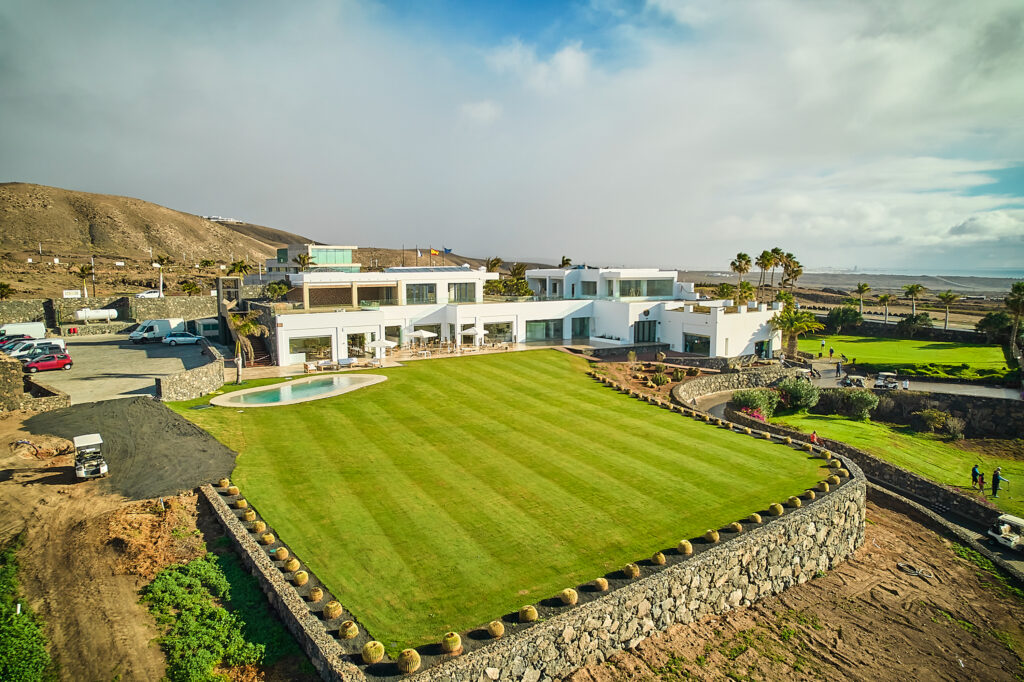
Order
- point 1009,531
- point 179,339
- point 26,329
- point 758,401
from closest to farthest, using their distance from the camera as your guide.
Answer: point 1009,531, point 758,401, point 179,339, point 26,329

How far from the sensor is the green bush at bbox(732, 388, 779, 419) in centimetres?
3588

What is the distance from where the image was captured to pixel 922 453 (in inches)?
1275

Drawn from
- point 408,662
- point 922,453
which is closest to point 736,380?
point 922,453

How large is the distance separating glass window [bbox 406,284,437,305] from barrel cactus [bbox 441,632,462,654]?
3782 cm

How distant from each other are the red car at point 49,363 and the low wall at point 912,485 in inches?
1707

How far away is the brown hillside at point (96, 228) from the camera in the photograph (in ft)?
374

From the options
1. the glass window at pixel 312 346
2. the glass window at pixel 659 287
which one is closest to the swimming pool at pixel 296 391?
the glass window at pixel 312 346

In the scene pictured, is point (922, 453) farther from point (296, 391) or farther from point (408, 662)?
point (296, 391)

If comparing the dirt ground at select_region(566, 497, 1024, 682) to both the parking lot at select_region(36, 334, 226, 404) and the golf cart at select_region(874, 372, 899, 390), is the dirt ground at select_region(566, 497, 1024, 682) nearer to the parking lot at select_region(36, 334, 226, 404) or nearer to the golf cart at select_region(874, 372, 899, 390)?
the golf cart at select_region(874, 372, 899, 390)

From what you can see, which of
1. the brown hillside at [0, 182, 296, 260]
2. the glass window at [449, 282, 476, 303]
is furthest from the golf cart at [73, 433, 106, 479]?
the brown hillside at [0, 182, 296, 260]

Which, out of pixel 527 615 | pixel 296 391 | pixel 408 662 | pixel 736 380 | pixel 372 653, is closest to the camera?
pixel 408 662

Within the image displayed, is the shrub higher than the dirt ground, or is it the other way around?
the shrub

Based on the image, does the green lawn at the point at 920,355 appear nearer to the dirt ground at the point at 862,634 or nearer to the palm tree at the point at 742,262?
the palm tree at the point at 742,262

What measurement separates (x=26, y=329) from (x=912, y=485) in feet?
216
